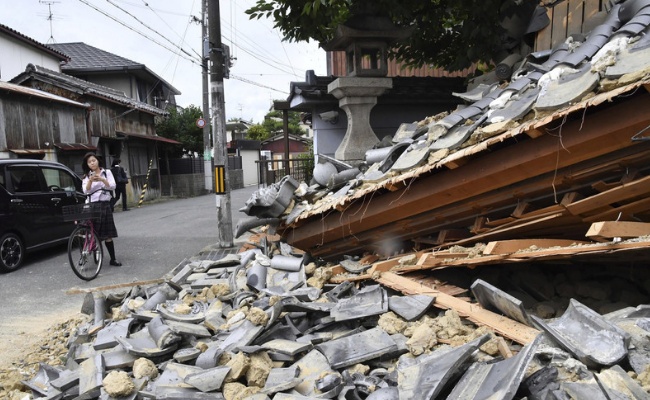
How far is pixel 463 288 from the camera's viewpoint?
14.1 feet

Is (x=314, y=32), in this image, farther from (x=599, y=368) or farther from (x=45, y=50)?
(x=45, y=50)

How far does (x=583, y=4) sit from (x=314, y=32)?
13.5ft

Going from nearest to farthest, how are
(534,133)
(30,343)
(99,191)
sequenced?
(534,133) → (30,343) → (99,191)

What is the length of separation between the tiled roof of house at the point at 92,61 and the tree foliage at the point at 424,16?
19594 mm

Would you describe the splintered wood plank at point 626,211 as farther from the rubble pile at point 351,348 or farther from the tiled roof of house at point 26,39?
the tiled roof of house at point 26,39

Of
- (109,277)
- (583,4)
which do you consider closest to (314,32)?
(583,4)

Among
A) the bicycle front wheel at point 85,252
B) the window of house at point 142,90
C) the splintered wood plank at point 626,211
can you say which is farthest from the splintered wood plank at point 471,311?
the window of house at point 142,90

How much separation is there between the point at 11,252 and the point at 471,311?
27.0 ft

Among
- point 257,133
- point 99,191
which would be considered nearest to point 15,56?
point 99,191

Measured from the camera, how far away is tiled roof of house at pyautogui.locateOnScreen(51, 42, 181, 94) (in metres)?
23.8

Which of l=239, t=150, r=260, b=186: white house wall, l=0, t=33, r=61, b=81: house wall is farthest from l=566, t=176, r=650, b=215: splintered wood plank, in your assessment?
l=239, t=150, r=260, b=186: white house wall

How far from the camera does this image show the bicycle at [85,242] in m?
7.04

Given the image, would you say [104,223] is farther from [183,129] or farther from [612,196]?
[183,129]

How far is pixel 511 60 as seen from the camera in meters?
6.57
